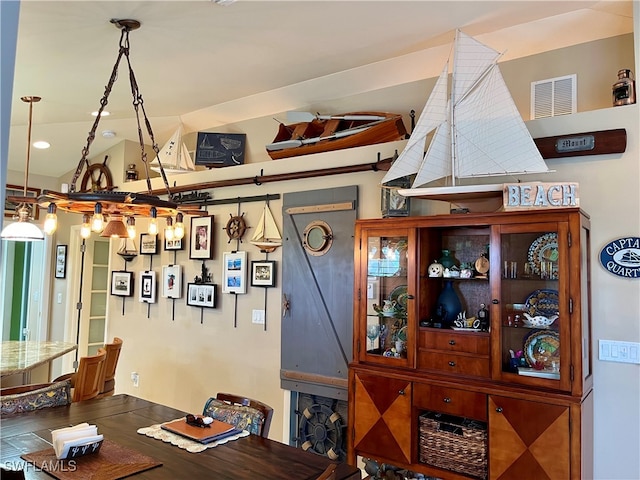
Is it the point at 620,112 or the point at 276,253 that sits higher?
the point at 620,112

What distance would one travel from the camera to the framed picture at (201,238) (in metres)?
4.46

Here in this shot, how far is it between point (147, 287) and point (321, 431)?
2423mm

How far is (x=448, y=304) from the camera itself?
2.91 m

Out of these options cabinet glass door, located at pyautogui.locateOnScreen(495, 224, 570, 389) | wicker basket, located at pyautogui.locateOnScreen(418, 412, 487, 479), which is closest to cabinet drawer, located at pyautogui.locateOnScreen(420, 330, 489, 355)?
cabinet glass door, located at pyautogui.locateOnScreen(495, 224, 570, 389)

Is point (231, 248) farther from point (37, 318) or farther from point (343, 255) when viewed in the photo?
point (37, 318)

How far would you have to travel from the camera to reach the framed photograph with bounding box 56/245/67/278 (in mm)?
6141

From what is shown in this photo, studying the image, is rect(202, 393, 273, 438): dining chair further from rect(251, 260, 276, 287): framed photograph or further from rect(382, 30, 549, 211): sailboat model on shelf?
rect(382, 30, 549, 211): sailboat model on shelf

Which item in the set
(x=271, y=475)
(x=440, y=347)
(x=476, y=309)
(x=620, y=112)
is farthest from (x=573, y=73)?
(x=271, y=475)

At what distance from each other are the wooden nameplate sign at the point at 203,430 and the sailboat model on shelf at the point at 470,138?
1.64m

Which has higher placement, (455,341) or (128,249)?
(128,249)

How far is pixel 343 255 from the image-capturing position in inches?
143

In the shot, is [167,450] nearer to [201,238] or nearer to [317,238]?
[317,238]

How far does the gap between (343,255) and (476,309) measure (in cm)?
110

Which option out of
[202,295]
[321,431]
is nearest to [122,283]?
[202,295]
